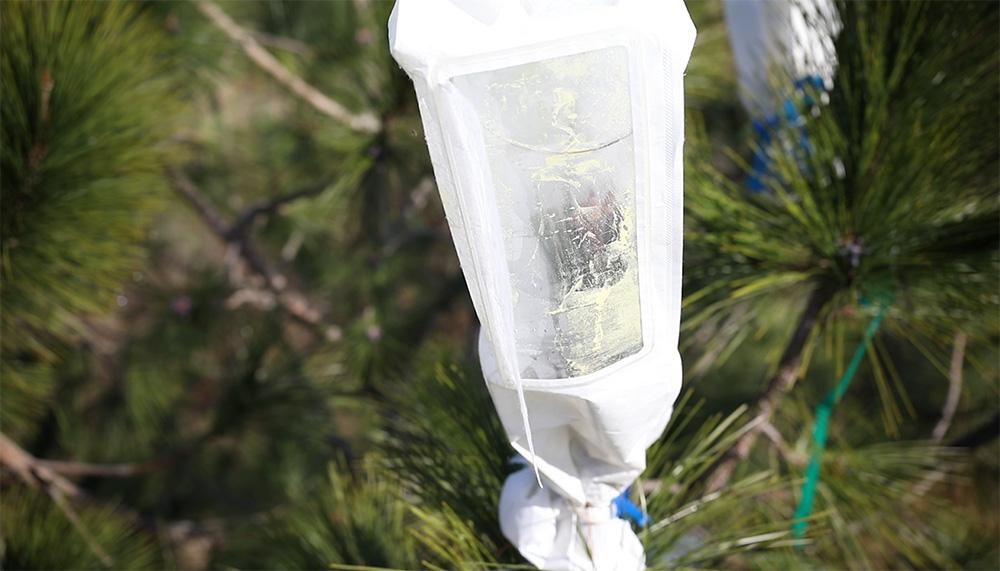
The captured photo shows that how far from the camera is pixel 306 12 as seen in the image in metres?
1.32

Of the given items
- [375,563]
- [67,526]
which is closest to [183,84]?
[67,526]

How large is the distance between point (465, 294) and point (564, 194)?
0.83 metres

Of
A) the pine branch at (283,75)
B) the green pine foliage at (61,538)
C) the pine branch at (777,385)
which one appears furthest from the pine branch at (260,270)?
the pine branch at (777,385)

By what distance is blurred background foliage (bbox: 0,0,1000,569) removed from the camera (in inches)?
20.3

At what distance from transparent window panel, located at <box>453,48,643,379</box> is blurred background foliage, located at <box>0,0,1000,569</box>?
0.33ft

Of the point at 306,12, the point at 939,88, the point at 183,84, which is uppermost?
the point at 306,12

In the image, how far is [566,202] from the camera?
0.33 metres

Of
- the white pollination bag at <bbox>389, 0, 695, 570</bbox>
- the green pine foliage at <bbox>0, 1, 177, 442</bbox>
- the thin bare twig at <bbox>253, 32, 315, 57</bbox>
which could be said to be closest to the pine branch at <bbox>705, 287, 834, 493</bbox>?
the white pollination bag at <bbox>389, 0, 695, 570</bbox>

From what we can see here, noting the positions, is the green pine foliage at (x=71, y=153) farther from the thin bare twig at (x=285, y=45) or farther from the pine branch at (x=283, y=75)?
the thin bare twig at (x=285, y=45)

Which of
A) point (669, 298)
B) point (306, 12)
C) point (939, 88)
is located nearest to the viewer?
point (669, 298)

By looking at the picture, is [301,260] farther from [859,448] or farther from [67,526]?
[859,448]

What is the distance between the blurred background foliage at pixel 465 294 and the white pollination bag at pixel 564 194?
0.10 metres

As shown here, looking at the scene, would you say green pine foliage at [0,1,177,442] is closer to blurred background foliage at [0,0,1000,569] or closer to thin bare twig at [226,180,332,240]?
blurred background foliage at [0,0,1000,569]

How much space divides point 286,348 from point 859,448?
0.67 metres
